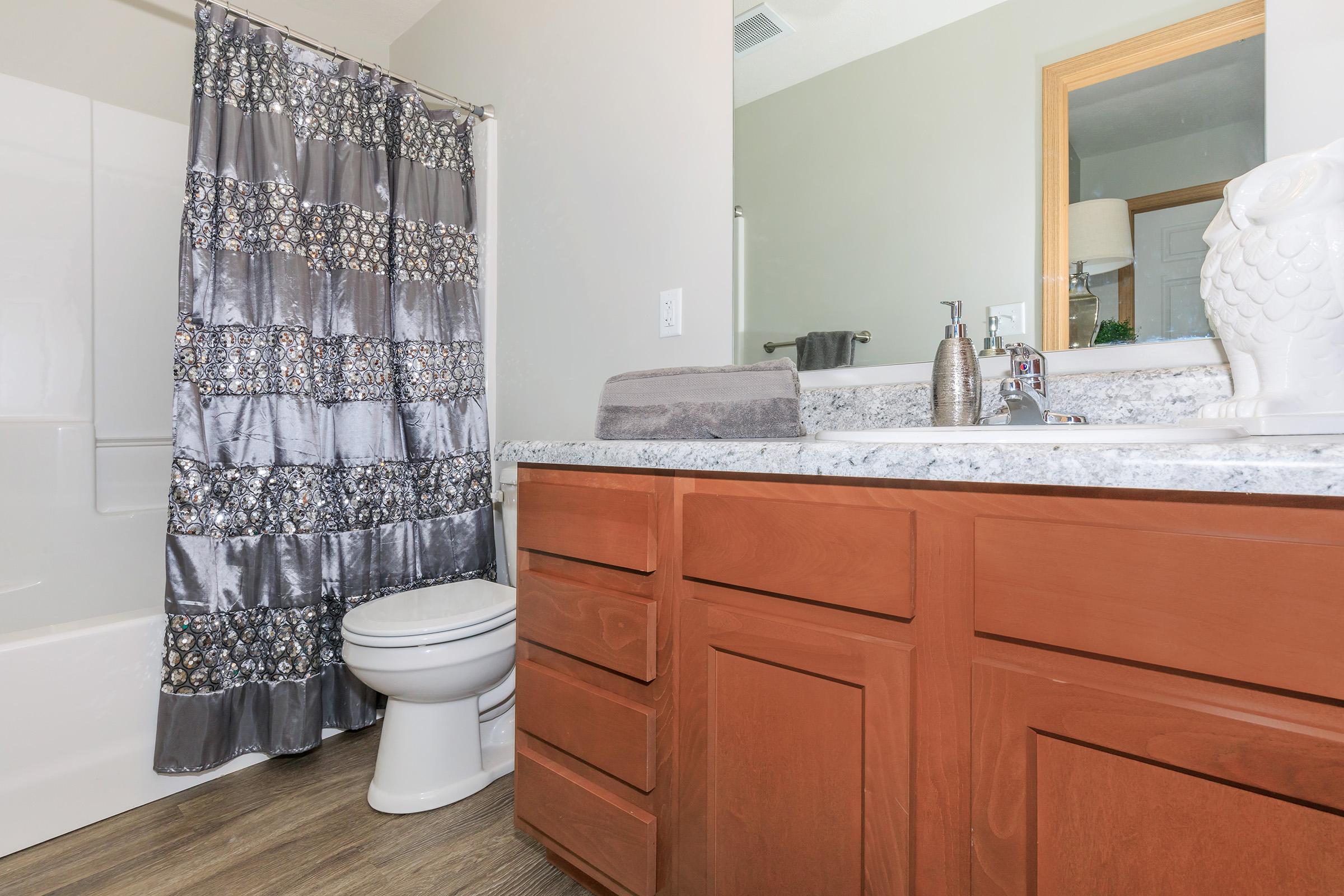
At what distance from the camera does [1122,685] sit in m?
0.58

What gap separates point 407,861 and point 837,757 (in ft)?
3.39

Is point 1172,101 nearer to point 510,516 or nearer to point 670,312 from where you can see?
point 670,312

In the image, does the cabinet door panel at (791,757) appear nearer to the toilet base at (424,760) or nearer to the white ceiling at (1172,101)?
the toilet base at (424,760)

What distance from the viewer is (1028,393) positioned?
1053mm

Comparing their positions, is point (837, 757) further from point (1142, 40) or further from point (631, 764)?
point (1142, 40)

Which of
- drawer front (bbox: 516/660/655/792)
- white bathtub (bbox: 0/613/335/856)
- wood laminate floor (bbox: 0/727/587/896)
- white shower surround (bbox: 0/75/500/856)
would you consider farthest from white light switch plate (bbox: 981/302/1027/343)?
white bathtub (bbox: 0/613/335/856)

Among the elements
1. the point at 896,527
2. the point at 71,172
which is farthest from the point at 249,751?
the point at 71,172

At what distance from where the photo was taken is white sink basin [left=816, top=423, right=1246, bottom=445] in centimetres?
68

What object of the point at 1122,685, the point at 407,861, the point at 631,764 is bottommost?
the point at 407,861

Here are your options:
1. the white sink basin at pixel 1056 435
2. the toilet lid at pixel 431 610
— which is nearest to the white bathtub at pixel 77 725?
the toilet lid at pixel 431 610

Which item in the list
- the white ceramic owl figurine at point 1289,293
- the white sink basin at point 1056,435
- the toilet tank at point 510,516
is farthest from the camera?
the toilet tank at point 510,516

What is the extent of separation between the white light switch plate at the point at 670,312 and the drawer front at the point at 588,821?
1.02m

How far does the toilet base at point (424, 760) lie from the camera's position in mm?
1513

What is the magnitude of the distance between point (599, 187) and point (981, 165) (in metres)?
1.04
